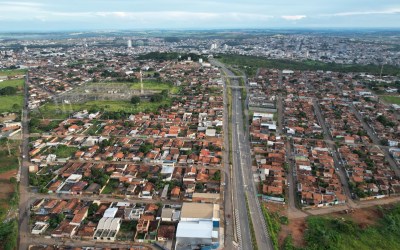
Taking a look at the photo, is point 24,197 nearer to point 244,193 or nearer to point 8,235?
point 8,235

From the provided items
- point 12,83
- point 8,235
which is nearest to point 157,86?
point 12,83

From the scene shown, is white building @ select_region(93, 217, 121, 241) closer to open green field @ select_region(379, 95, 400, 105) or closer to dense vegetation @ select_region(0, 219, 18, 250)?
dense vegetation @ select_region(0, 219, 18, 250)

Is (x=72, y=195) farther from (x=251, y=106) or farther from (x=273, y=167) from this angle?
(x=251, y=106)

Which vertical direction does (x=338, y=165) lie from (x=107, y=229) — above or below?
above

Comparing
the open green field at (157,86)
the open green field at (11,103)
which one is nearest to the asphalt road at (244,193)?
the open green field at (157,86)

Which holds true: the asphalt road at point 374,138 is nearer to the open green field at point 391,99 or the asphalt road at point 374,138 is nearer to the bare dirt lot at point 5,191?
the open green field at point 391,99

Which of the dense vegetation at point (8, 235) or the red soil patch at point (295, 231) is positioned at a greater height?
the dense vegetation at point (8, 235)
